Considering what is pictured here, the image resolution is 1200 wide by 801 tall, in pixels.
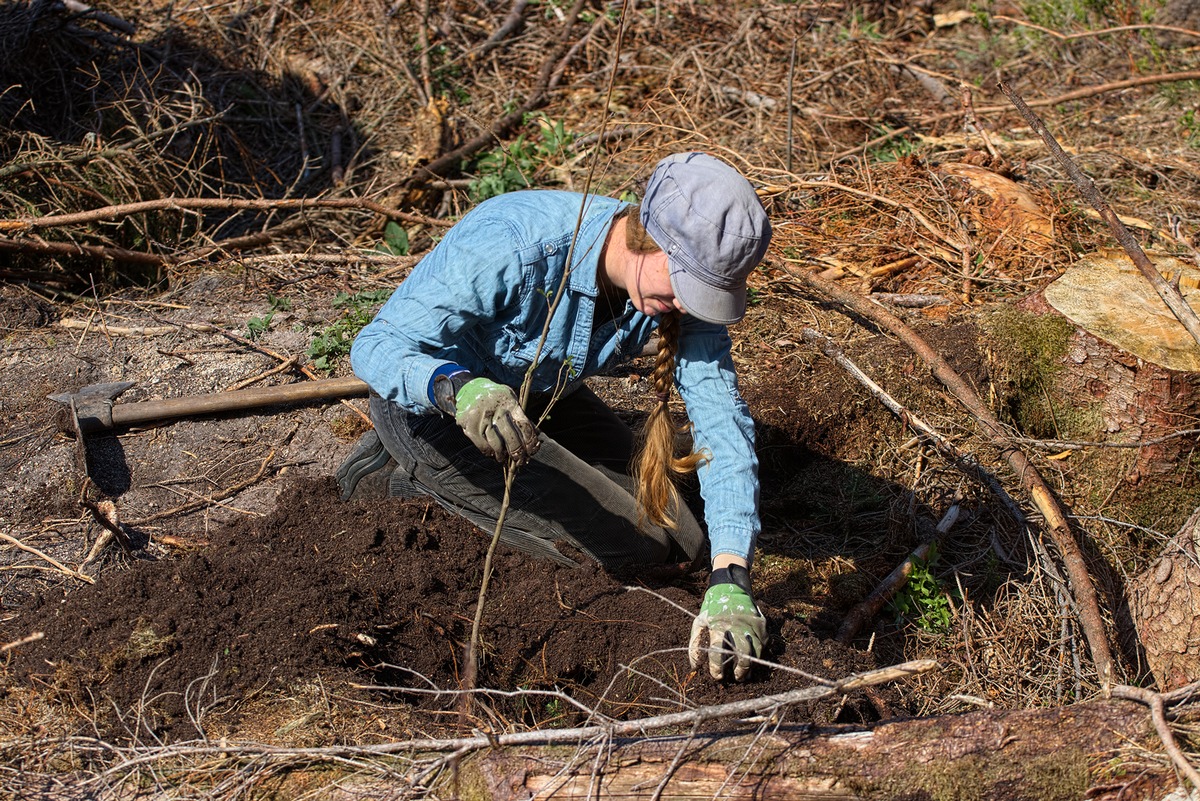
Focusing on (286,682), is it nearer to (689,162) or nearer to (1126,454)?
(689,162)

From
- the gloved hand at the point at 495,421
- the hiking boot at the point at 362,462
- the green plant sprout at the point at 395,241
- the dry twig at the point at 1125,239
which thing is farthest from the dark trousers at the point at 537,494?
the green plant sprout at the point at 395,241

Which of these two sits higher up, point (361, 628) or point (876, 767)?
point (876, 767)

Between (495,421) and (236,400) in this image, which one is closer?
(495,421)

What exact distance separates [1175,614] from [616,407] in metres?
1.91

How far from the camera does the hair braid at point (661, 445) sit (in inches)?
92.7

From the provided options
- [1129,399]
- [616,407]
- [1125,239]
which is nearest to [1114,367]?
[1129,399]

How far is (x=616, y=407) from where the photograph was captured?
3576 millimetres

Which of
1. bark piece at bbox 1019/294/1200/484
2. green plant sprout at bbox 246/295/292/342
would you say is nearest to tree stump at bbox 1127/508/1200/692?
bark piece at bbox 1019/294/1200/484

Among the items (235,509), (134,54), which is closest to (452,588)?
(235,509)

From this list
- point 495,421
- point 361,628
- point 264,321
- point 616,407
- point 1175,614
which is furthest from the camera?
point 264,321

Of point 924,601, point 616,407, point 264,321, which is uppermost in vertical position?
point 264,321

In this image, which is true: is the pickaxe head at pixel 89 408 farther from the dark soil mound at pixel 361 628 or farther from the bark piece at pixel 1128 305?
the bark piece at pixel 1128 305

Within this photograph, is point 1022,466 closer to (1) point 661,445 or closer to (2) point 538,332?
(1) point 661,445

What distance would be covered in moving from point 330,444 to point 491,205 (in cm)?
134
